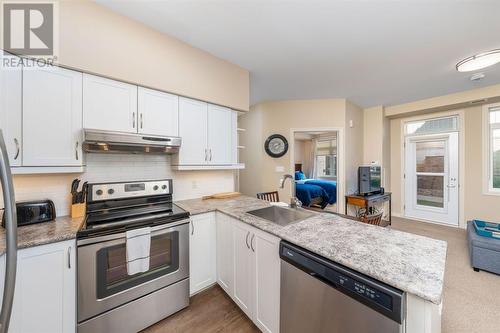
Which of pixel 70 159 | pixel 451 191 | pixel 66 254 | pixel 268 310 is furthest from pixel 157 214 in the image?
pixel 451 191

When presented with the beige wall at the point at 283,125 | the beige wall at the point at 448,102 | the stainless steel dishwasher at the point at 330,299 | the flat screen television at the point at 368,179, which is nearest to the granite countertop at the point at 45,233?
the stainless steel dishwasher at the point at 330,299

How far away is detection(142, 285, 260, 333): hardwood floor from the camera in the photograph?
5.38 ft

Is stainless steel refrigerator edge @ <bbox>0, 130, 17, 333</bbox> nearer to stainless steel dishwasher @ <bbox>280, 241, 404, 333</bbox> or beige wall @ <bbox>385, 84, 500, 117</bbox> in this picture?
stainless steel dishwasher @ <bbox>280, 241, 404, 333</bbox>

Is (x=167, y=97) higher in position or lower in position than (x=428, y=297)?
higher

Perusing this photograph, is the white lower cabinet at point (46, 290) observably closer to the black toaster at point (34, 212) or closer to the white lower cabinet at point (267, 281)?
the black toaster at point (34, 212)

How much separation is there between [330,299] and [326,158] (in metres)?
7.23

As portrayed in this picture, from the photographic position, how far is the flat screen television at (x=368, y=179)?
401 cm

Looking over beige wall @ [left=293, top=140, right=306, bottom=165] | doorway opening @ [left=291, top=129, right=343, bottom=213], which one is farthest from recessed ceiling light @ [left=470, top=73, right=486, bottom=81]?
beige wall @ [left=293, top=140, right=306, bottom=165]

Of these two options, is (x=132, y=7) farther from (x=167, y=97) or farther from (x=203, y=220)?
(x=203, y=220)

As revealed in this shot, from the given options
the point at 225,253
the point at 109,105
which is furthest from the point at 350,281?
the point at 109,105

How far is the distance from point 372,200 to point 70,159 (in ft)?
14.9

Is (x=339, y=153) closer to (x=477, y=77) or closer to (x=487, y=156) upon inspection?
(x=477, y=77)

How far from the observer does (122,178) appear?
2059 mm

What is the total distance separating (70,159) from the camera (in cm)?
161
